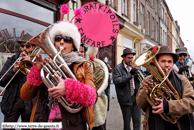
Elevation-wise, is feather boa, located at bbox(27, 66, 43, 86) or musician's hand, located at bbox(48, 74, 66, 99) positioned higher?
feather boa, located at bbox(27, 66, 43, 86)

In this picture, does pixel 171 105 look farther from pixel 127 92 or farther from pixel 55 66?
pixel 127 92

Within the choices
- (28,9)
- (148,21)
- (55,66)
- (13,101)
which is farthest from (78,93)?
(148,21)

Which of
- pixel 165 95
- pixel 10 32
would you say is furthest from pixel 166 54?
pixel 10 32

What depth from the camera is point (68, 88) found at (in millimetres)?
1549

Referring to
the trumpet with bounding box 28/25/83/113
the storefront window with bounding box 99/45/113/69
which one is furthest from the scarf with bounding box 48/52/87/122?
the storefront window with bounding box 99/45/113/69

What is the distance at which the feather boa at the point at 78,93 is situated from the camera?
1.56 meters

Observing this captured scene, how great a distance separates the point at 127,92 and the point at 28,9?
3.81 metres

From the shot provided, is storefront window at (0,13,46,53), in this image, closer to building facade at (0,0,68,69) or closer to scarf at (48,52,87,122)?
building facade at (0,0,68,69)

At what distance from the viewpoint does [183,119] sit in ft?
6.80

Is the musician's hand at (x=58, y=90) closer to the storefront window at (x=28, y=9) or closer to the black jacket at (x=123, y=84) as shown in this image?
the black jacket at (x=123, y=84)

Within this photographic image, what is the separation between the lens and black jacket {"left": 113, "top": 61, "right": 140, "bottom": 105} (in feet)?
12.1

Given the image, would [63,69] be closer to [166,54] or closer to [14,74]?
[166,54]

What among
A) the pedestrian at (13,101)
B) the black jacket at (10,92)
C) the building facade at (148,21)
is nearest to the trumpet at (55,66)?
the pedestrian at (13,101)

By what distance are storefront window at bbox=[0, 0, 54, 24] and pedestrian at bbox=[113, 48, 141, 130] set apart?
10.6 feet
